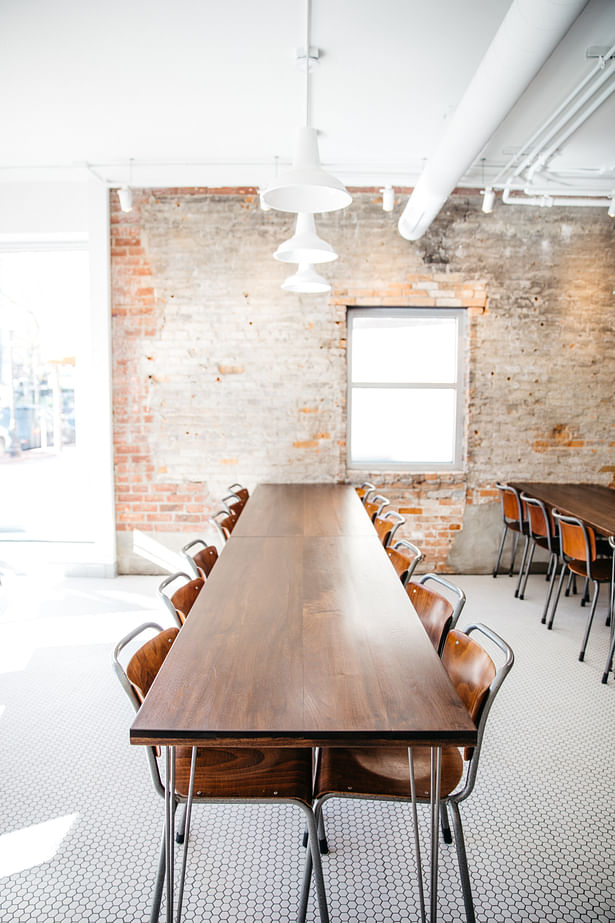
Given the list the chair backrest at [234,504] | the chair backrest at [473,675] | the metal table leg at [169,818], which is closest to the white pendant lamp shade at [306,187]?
the chair backrest at [473,675]

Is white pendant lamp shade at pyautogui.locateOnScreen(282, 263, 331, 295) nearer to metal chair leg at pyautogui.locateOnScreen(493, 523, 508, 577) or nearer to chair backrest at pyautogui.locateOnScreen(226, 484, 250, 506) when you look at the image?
chair backrest at pyautogui.locateOnScreen(226, 484, 250, 506)

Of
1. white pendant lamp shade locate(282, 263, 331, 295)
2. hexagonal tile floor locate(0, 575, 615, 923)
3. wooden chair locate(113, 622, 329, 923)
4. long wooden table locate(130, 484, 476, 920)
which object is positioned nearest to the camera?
long wooden table locate(130, 484, 476, 920)

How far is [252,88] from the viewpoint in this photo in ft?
Result: 11.5

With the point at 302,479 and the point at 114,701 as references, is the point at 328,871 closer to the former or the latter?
the point at 114,701

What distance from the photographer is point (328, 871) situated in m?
2.07

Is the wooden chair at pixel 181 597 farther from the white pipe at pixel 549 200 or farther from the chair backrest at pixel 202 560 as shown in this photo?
the white pipe at pixel 549 200

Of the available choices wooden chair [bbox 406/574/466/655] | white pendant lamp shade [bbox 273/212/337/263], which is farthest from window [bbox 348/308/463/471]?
wooden chair [bbox 406/574/466/655]

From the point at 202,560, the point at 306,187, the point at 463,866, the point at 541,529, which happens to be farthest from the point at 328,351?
the point at 463,866

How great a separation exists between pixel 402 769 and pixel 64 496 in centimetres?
461

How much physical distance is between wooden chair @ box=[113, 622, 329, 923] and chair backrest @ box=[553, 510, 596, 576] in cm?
263

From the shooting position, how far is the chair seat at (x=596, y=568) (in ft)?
12.4

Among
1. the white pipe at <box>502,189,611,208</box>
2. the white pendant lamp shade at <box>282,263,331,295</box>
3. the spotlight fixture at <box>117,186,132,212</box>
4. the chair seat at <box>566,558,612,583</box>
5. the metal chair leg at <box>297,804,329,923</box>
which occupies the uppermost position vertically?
the white pipe at <box>502,189,611,208</box>

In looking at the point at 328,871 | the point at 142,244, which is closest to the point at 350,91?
the point at 142,244

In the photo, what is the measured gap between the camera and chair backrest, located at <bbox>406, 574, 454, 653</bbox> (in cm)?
223
